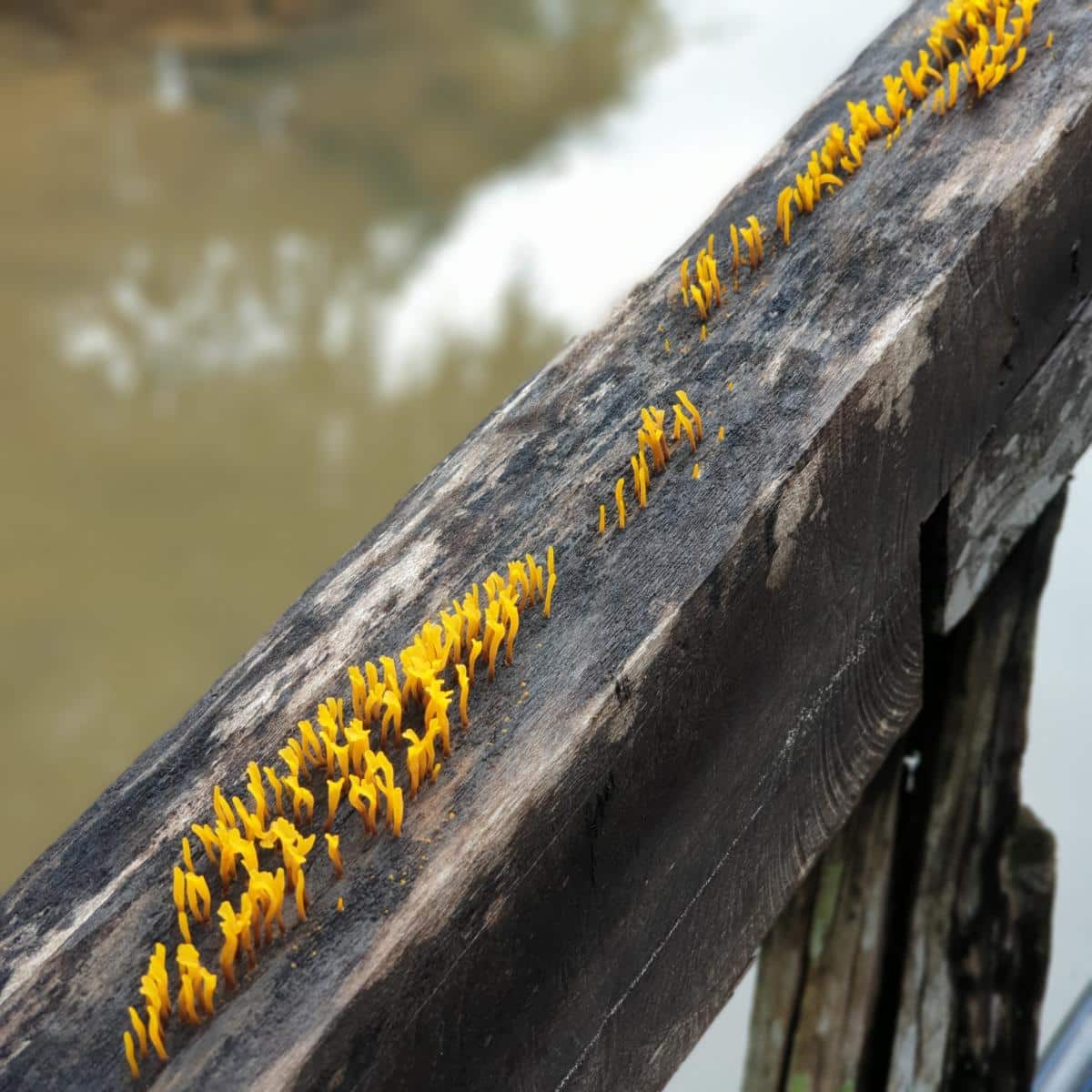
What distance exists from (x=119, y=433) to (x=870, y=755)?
13.1 feet

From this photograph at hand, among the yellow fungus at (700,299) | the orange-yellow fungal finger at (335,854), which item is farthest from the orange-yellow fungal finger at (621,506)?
the orange-yellow fungal finger at (335,854)

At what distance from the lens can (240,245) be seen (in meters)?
5.26

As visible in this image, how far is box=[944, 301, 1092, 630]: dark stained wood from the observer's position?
0.90m

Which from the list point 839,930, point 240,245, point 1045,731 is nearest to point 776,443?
point 839,930

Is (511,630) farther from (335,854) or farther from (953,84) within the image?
(953,84)

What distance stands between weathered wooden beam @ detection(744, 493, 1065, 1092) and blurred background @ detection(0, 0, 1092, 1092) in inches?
62.3

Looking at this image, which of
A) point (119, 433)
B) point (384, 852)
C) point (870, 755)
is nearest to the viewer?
point (384, 852)

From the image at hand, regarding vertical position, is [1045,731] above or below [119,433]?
below

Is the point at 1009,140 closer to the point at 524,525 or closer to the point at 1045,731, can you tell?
the point at 524,525

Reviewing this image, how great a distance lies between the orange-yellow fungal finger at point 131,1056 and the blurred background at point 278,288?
96.7 inches

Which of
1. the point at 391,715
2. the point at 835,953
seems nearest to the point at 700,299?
the point at 391,715

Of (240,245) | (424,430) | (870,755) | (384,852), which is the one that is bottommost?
(384,852)

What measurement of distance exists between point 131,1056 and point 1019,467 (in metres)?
0.75

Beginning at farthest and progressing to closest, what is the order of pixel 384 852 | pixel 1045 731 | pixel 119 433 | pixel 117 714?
pixel 119 433
pixel 117 714
pixel 1045 731
pixel 384 852
